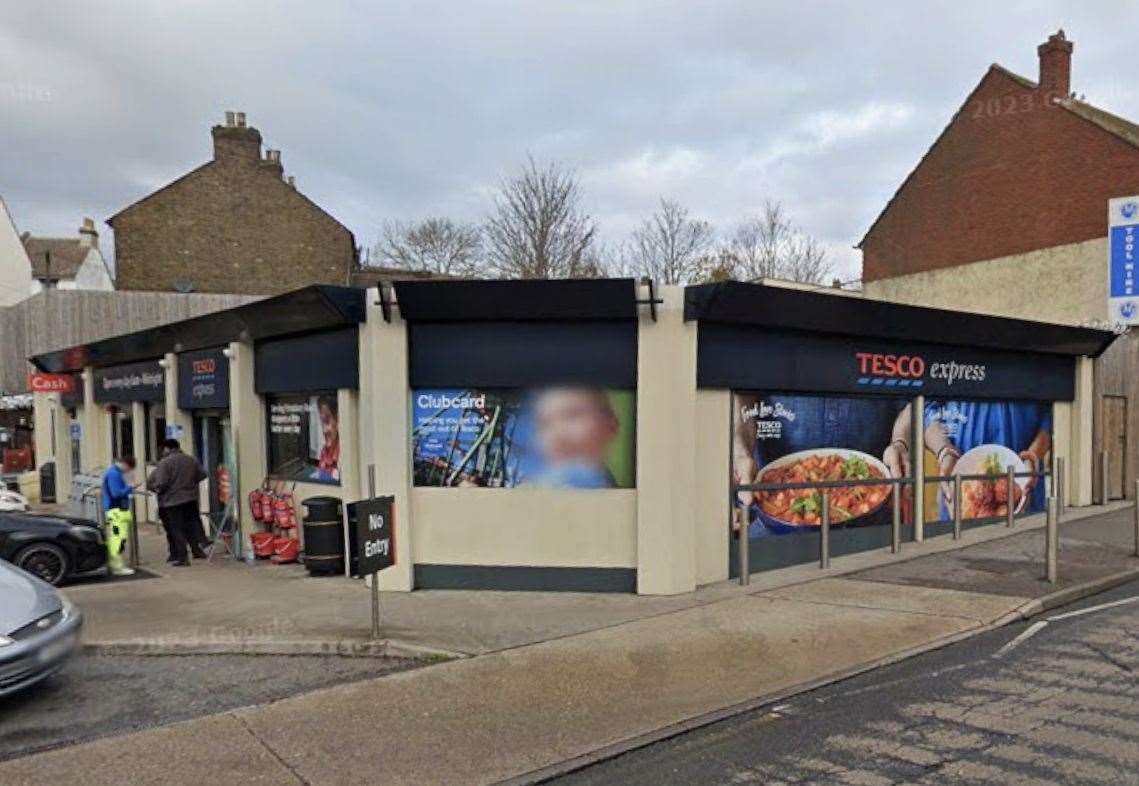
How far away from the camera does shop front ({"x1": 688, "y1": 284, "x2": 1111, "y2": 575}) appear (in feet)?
28.4

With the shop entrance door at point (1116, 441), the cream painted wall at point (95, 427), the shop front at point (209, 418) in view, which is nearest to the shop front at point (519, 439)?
the shop front at point (209, 418)

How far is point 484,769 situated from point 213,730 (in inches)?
68.2

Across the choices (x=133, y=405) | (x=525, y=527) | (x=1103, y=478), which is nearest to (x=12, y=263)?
(x=133, y=405)

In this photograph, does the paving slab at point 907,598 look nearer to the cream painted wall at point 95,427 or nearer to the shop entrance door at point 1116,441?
the shop entrance door at point 1116,441

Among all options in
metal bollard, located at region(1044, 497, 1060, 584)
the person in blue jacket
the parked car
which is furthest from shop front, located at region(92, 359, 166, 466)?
metal bollard, located at region(1044, 497, 1060, 584)

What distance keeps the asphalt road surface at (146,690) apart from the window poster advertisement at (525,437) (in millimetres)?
2612

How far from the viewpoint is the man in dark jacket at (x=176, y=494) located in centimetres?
1030

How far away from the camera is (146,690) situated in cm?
539

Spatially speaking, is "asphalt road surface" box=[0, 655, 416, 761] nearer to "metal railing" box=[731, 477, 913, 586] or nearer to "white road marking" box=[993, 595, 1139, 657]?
"metal railing" box=[731, 477, 913, 586]

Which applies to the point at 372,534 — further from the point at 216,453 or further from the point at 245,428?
the point at 216,453

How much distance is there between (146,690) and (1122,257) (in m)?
20.1

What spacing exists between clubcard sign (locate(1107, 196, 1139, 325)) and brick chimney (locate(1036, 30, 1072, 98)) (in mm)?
4569

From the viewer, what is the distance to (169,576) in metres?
9.45

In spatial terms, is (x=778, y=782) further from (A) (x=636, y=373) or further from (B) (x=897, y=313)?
(B) (x=897, y=313)
